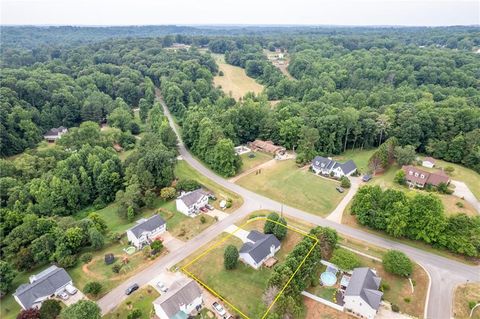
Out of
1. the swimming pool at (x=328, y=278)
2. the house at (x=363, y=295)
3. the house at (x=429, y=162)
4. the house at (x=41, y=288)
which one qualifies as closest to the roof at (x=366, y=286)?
the house at (x=363, y=295)

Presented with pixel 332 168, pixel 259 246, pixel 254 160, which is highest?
pixel 259 246

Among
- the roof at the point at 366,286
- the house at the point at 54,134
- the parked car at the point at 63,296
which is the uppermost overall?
the roof at the point at 366,286

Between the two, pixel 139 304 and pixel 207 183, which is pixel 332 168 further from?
pixel 139 304

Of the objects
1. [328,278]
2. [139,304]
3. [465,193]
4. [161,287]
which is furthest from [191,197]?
[465,193]

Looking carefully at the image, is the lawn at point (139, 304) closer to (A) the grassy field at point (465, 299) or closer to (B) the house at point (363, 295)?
(B) the house at point (363, 295)

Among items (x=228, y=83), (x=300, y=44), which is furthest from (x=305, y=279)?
(x=300, y=44)

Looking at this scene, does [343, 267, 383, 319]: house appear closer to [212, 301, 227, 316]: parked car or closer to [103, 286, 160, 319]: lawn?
[212, 301, 227, 316]: parked car
